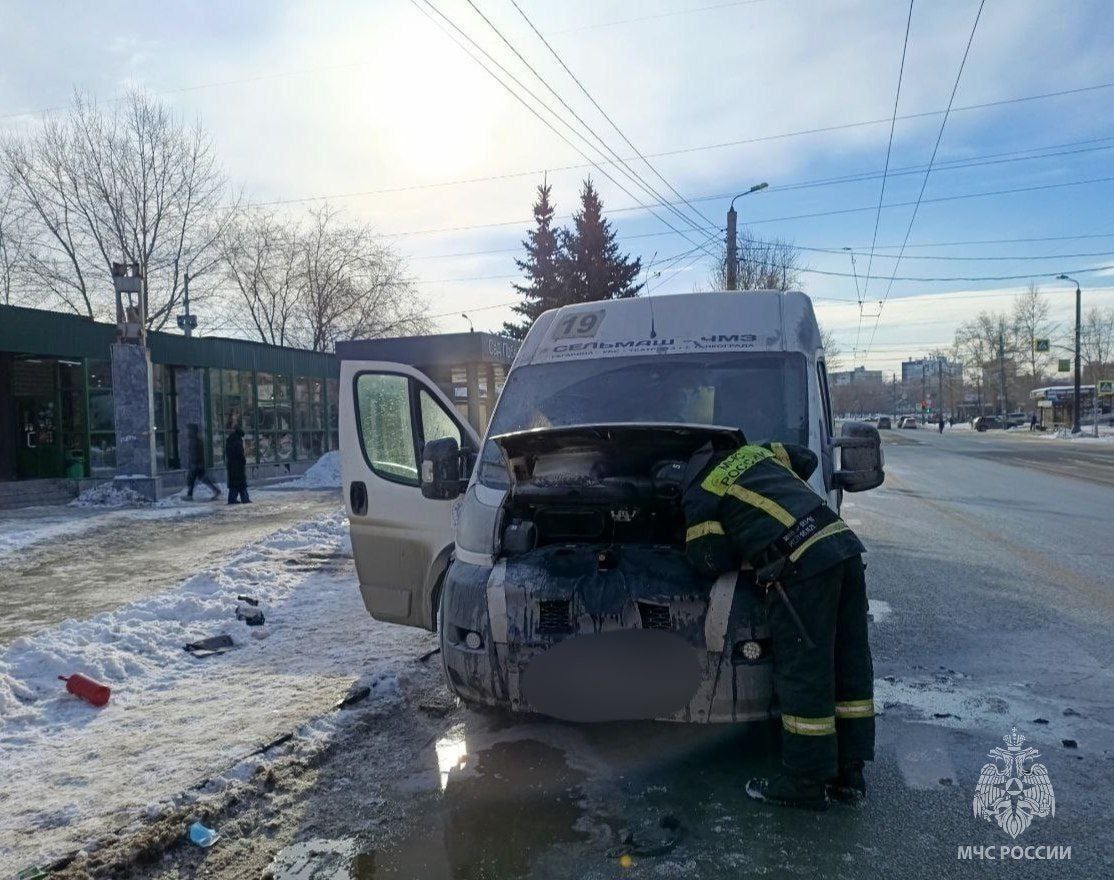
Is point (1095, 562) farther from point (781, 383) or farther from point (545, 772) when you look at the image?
point (545, 772)

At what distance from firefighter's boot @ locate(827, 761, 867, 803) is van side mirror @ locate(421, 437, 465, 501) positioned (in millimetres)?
2530

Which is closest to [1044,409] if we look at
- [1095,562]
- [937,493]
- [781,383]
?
[937,493]

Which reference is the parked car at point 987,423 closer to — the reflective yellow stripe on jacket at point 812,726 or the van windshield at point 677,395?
the van windshield at point 677,395

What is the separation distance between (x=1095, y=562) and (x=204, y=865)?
9.09 m

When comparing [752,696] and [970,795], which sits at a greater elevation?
[752,696]

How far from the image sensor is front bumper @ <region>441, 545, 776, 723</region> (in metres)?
3.52

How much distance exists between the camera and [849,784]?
12.0ft

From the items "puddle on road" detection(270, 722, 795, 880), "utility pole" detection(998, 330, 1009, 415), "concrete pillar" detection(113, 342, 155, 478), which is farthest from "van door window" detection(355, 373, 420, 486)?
"utility pole" detection(998, 330, 1009, 415)

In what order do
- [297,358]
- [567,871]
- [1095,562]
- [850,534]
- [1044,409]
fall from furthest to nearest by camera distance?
[1044,409], [297,358], [1095,562], [850,534], [567,871]

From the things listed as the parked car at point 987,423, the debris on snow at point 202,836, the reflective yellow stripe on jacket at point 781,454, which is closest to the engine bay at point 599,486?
the reflective yellow stripe on jacket at point 781,454

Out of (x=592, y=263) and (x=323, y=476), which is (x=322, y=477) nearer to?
(x=323, y=476)

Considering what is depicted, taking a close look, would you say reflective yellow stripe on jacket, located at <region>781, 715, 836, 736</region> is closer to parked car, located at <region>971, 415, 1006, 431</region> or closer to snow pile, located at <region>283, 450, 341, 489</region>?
snow pile, located at <region>283, 450, 341, 489</region>

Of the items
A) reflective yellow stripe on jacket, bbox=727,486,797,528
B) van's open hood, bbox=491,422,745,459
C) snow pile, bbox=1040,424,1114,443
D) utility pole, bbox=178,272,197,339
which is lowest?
snow pile, bbox=1040,424,1114,443

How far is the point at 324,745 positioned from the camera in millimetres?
4520
